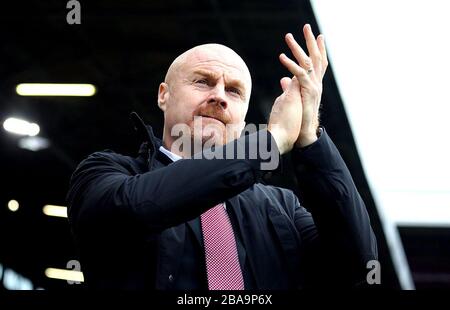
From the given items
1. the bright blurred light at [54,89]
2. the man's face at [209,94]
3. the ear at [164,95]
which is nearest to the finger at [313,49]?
the man's face at [209,94]

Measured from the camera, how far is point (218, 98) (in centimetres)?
158

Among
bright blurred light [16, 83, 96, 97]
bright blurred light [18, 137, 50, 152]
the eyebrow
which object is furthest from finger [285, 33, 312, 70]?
bright blurred light [18, 137, 50, 152]

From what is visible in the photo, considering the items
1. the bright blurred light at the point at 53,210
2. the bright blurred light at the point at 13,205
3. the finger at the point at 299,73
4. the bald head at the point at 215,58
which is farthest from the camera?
the bright blurred light at the point at 53,210

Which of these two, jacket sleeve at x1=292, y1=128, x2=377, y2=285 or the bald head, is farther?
the bald head

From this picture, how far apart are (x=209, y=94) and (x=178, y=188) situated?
479mm

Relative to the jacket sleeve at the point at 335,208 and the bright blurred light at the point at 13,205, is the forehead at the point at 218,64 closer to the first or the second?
the jacket sleeve at the point at 335,208

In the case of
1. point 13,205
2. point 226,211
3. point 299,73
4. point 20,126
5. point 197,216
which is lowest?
point 197,216

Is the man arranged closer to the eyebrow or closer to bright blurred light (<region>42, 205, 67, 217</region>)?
the eyebrow

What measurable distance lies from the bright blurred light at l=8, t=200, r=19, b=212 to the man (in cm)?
718

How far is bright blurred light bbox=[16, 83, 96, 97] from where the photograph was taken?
6.29 meters

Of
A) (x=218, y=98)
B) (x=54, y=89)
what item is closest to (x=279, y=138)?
(x=218, y=98)

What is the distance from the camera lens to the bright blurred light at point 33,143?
734 centimetres

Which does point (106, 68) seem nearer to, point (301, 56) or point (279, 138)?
point (301, 56)

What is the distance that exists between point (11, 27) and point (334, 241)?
184 inches
